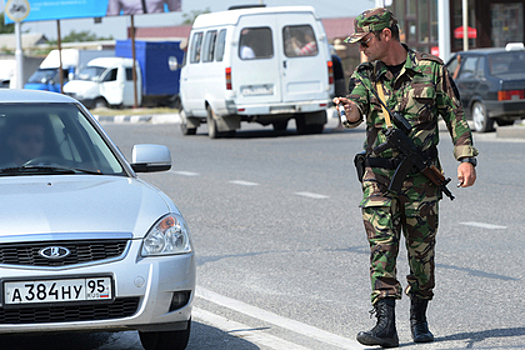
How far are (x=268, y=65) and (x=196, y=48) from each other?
2196 millimetres

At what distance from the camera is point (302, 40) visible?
1983 centimetres

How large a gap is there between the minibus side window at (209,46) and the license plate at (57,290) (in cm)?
1632

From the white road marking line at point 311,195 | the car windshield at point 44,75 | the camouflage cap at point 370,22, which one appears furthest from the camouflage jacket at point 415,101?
the car windshield at point 44,75

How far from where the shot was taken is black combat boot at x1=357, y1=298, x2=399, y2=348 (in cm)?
460

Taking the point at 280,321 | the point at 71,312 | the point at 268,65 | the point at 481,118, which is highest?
the point at 268,65

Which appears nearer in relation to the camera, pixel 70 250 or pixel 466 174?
pixel 70 250

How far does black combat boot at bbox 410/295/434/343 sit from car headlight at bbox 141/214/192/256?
3.83 feet

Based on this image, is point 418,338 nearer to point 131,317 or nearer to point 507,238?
point 131,317

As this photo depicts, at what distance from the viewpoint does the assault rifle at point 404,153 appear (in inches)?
182

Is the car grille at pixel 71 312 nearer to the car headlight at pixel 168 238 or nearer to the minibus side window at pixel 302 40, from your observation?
the car headlight at pixel 168 238

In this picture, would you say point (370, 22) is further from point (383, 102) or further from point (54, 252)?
point (54, 252)

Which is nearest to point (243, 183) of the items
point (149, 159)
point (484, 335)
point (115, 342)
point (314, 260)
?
point (314, 260)

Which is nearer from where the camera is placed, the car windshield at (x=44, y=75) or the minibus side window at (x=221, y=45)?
the minibus side window at (x=221, y=45)

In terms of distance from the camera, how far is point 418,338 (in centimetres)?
475
